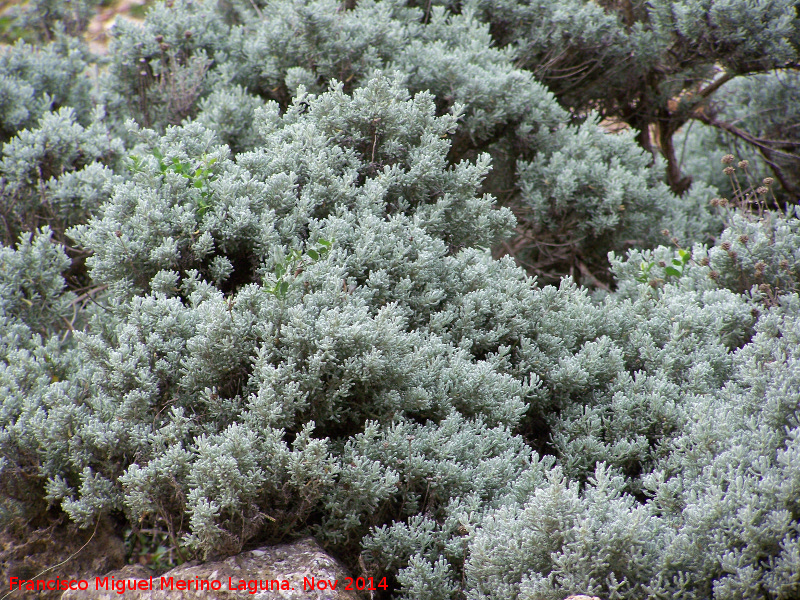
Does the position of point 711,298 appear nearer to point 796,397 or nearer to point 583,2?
point 796,397

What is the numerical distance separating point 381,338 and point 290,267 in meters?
0.60

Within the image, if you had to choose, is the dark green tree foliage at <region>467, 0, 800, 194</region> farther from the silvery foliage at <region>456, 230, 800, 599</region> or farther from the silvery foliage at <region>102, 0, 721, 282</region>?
the silvery foliage at <region>456, 230, 800, 599</region>

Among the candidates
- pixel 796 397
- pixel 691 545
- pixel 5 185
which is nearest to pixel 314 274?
pixel 691 545

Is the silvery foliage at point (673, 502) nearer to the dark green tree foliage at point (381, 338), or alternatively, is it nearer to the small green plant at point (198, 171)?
the dark green tree foliage at point (381, 338)

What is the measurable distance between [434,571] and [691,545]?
93 cm

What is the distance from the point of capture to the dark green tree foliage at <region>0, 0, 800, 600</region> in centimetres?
229

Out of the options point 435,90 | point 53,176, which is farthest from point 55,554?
point 435,90

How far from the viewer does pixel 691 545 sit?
209 cm

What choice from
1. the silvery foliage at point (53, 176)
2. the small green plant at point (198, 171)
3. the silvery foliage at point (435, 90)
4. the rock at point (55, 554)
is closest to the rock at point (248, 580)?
the rock at point (55, 554)

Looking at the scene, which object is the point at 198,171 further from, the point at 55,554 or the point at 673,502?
the point at 673,502

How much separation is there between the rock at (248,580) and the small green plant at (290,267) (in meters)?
1.05

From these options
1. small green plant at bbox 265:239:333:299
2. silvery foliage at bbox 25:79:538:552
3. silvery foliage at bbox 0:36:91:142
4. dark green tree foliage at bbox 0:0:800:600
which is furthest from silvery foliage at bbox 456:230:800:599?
silvery foliage at bbox 0:36:91:142

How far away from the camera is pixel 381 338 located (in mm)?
2555

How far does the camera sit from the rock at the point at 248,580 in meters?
2.22
